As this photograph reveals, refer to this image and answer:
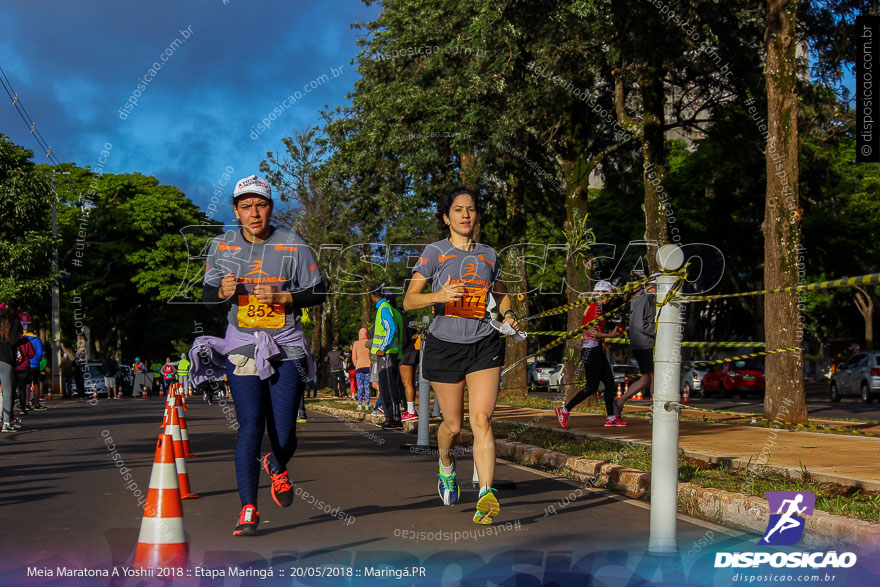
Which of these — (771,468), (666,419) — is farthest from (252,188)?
(771,468)

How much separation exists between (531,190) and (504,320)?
2021 cm

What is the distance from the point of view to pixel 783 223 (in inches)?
545

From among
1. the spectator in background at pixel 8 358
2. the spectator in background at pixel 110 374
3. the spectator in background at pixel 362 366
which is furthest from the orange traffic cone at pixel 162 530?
the spectator in background at pixel 110 374

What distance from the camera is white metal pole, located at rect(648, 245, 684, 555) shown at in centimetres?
531

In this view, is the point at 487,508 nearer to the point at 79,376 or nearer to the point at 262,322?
the point at 262,322

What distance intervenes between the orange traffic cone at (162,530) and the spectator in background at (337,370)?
2915cm

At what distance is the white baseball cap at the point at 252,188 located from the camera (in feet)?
19.9

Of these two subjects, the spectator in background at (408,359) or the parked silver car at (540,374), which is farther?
the parked silver car at (540,374)

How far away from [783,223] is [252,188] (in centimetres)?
973

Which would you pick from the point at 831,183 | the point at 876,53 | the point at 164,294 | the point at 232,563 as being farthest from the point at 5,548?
the point at 164,294

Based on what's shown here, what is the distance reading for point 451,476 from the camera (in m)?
6.90

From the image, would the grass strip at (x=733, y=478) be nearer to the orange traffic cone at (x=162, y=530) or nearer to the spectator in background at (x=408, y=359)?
the spectator in background at (x=408, y=359)

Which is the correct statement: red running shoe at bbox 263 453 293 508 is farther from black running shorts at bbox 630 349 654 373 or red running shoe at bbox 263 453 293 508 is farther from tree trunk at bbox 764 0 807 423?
tree trunk at bbox 764 0 807 423

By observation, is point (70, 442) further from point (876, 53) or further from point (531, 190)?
point (531, 190)
